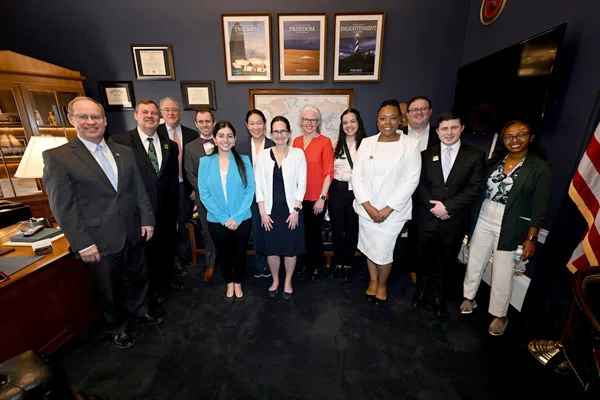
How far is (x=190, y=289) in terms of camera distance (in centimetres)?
275

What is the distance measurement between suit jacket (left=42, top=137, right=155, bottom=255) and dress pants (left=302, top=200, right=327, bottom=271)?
5.01ft

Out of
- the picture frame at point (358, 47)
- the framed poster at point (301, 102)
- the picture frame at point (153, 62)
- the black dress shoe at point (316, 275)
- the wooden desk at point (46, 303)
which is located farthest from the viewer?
the framed poster at point (301, 102)

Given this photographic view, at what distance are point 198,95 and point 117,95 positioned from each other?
1.14 meters

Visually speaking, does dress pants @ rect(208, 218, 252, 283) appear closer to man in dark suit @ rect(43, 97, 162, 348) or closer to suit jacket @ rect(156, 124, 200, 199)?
man in dark suit @ rect(43, 97, 162, 348)

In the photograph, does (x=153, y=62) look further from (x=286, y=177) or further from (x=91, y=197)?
(x=286, y=177)

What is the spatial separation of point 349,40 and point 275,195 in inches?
95.2

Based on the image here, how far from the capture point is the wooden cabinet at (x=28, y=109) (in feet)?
9.42

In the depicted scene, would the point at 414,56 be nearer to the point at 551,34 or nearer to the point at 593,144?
the point at 551,34

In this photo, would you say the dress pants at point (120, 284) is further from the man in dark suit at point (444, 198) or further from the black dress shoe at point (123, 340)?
the man in dark suit at point (444, 198)

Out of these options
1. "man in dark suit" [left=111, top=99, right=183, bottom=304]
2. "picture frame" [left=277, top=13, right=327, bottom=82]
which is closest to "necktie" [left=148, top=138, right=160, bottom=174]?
"man in dark suit" [left=111, top=99, right=183, bottom=304]

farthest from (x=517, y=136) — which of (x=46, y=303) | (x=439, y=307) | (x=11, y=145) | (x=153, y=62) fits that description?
(x=11, y=145)

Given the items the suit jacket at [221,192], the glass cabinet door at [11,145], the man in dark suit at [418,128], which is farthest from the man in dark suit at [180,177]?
the man in dark suit at [418,128]

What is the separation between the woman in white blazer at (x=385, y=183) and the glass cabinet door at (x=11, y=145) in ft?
13.0

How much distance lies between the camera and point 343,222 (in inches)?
107
